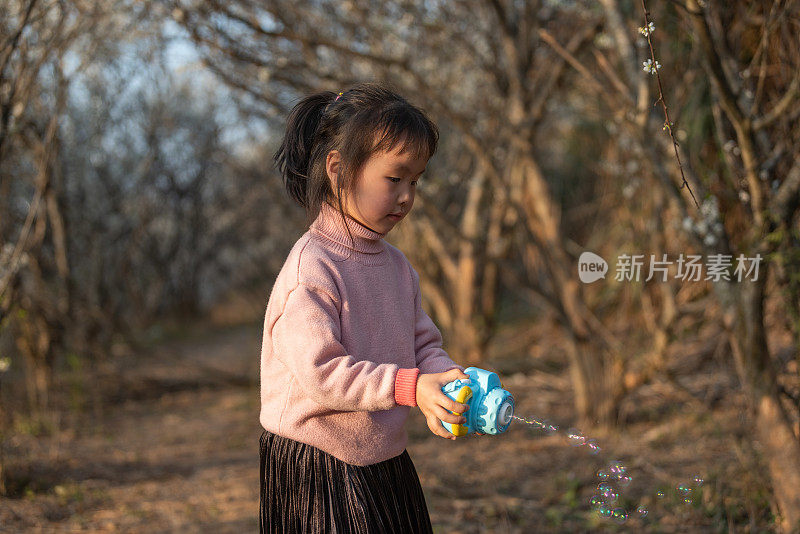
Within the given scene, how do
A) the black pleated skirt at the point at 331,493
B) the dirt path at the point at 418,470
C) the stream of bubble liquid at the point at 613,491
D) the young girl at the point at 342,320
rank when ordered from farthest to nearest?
the dirt path at the point at 418,470
the stream of bubble liquid at the point at 613,491
the black pleated skirt at the point at 331,493
the young girl at the point at 342,320

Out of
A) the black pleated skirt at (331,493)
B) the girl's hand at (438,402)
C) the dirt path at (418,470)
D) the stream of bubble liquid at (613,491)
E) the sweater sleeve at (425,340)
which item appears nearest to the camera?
the girl's hand at (438,402)

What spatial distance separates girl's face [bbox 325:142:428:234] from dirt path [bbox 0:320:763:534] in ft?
5.87

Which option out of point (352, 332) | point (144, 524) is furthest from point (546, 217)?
point (352, 332)

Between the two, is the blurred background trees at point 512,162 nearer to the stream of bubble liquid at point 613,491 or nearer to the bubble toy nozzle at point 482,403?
the stream of bubble liquid at point 613,491

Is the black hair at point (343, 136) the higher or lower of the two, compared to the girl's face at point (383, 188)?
higher

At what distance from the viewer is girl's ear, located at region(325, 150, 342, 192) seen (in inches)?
64.9

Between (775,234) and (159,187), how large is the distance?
8.17 meters

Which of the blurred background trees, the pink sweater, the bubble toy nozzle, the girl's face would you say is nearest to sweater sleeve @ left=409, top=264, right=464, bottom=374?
the pink sweater

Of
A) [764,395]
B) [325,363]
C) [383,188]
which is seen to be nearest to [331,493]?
[325,363]

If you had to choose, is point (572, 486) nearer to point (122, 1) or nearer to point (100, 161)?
point (122, 1)

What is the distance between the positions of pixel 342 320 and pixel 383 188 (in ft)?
0.95

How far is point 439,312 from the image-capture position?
550cm

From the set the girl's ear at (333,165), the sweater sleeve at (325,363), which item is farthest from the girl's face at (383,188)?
the sweater sleeve at (325,363)

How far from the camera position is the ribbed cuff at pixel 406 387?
142 cm
